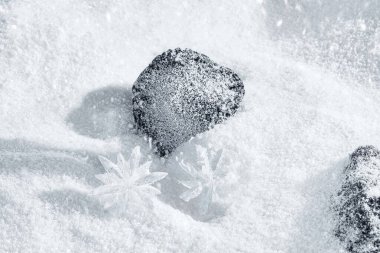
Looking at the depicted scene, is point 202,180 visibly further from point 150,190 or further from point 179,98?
point 179,98

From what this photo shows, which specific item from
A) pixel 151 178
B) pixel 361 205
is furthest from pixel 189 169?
pixel 361 205

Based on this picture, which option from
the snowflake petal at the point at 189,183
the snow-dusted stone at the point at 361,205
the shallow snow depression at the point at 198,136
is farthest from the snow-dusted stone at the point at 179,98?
the snow-dusted stone at the point at 361,205

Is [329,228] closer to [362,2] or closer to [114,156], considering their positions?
[114,156]

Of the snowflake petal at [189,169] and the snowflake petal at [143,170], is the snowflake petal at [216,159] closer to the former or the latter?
the snowflake petal at [189,169]

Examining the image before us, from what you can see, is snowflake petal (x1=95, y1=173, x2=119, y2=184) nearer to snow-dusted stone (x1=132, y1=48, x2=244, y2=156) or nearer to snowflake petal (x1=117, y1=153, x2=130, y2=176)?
snowflake petal (x1=117, y1=153, x2=130, y2=176)

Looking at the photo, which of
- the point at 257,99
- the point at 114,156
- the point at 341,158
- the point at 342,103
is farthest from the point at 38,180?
the point at 342,103

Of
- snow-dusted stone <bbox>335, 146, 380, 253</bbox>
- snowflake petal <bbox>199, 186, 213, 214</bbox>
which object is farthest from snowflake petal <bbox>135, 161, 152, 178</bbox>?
snow-dusted stone <bbox>335, 146, 380, 253</bbox>
